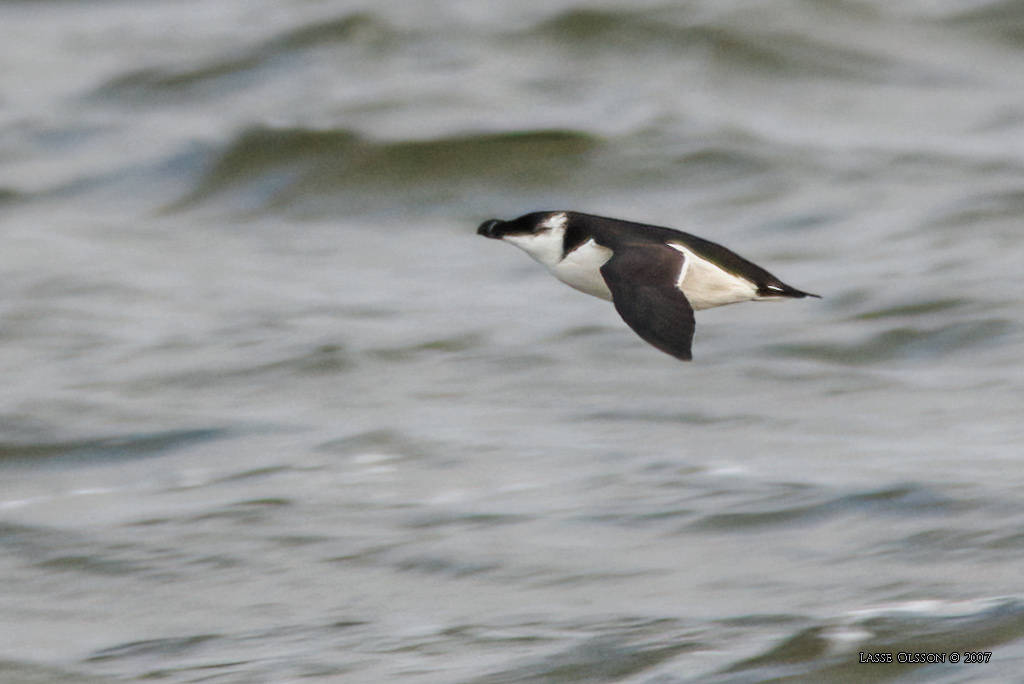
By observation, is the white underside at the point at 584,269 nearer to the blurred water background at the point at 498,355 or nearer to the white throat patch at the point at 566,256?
the white throat patch at the point at 566,256

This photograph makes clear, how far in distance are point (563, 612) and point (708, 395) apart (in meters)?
2.92

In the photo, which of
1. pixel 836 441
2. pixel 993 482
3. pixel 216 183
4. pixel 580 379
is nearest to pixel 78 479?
pixel 580 379

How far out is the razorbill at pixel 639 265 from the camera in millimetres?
4195

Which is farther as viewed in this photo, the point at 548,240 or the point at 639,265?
the point at 548,240

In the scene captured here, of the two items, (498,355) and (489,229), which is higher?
(489,229)

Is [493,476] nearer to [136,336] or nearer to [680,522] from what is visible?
[680,522]

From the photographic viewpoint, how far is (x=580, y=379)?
8766 mm

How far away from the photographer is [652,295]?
418 centimetres

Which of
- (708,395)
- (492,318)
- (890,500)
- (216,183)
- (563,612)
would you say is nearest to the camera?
(563,612)

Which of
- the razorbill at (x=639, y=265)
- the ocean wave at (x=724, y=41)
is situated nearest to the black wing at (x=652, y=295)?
the razorbill at (x=639, y=265)

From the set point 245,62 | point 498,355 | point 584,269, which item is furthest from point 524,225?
point 245,62

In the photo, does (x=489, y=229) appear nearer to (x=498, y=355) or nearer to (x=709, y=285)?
(x=709, y=285)

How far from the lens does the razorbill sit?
165 inches

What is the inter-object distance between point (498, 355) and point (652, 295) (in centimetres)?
504
